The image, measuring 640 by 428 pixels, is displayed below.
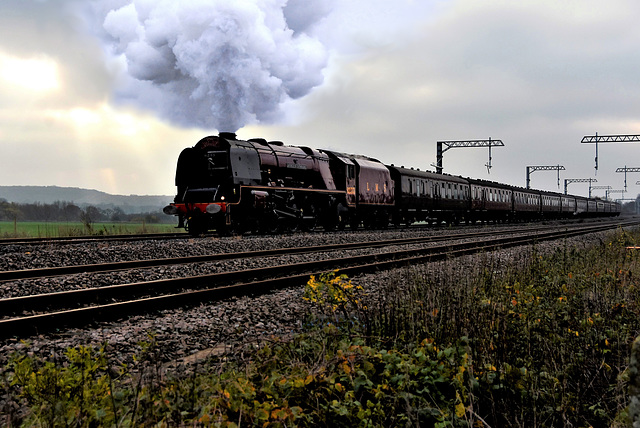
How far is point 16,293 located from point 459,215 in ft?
113

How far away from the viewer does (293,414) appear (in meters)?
2.77

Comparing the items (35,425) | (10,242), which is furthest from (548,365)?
(10,242)

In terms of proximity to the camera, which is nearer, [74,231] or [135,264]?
[135,264]

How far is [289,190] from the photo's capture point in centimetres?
1997

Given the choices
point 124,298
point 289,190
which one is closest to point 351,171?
point 289,190

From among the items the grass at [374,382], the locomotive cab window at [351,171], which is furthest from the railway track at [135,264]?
the locomotive cab window at [351,171]

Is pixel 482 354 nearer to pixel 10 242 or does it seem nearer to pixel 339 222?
pixel 10 242

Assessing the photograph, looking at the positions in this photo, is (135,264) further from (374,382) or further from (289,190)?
(289,190)

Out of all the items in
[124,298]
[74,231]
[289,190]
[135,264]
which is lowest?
[124,298]

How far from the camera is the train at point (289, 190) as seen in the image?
17.4 m

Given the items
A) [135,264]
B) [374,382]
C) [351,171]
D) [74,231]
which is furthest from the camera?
[351,171]

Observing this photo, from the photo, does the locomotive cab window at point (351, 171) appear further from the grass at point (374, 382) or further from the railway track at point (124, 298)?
the grass at point (374, 382)

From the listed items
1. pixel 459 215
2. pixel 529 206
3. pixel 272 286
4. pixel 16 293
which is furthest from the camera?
pixel 529 206

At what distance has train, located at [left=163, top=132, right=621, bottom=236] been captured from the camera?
1742 cm
